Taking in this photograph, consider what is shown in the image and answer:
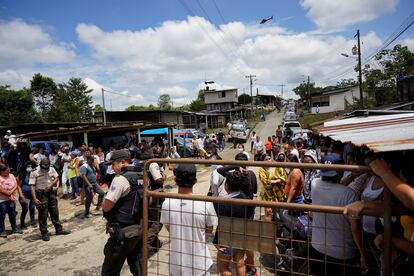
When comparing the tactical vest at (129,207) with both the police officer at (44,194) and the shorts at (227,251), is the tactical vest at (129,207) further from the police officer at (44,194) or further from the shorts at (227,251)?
the police officer at (44,194)

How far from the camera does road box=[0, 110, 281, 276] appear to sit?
4.99m

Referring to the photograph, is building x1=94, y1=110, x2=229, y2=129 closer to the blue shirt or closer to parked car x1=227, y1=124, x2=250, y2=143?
parked car x1=227, y1=124, x2=250, y2=143

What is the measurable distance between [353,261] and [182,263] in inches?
63.4

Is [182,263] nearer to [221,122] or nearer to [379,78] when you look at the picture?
[379,78]

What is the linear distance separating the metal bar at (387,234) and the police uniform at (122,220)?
2508 mm

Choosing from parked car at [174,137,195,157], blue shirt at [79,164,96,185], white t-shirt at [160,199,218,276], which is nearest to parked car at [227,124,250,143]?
parked car at [174,137,195,157]

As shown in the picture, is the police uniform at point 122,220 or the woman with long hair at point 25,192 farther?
the woman with long hair at point 25,192

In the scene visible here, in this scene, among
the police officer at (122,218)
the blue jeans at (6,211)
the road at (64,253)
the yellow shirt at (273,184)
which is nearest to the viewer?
the police officer at (122,218)

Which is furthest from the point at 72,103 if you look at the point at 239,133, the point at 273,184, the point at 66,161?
the point at 273,184

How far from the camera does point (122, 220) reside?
3438 mm

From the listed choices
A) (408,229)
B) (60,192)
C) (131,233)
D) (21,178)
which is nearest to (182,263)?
(131,233)

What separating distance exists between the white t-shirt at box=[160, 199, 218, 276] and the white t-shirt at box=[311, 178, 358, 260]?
39.8 inches

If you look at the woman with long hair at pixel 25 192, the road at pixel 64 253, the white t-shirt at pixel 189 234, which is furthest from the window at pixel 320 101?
the white t-shirt at pixel 189 234

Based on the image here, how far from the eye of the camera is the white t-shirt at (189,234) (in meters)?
2.82
